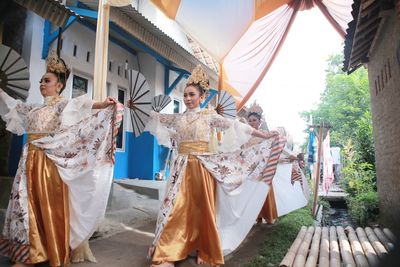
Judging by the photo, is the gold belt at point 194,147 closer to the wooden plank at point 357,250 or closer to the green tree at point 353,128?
the wooden plank at point 357,250

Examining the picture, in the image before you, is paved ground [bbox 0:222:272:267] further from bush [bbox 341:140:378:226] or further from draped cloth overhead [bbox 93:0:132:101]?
bush [bbox 341:140:378:226]

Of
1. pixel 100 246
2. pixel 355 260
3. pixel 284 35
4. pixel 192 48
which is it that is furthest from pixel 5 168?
pixel 192 48

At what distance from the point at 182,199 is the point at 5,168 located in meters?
3.10

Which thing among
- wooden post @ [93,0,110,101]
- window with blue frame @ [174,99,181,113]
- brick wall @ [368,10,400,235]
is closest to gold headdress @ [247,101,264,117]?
brick wall @ [368,10,400,235]

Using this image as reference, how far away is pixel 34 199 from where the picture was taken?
265 centimetres

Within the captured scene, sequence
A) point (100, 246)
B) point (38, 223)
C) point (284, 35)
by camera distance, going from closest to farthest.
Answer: point (38, 223)
point (100, 246)
point (284, 35)

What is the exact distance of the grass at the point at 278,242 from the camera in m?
3.13

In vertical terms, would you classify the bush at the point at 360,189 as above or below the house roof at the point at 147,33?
below

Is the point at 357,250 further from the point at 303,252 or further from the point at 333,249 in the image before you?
the point at 303,252

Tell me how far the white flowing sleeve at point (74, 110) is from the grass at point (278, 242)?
6.86 ft

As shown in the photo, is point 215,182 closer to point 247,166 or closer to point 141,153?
point 247,166

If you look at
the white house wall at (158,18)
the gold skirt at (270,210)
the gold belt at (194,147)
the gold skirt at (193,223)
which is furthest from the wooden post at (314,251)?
the white house wall at (158,18)

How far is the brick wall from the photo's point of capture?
4293 mm

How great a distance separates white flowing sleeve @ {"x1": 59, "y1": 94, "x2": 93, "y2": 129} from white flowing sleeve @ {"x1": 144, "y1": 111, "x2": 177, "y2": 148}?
755 mm
